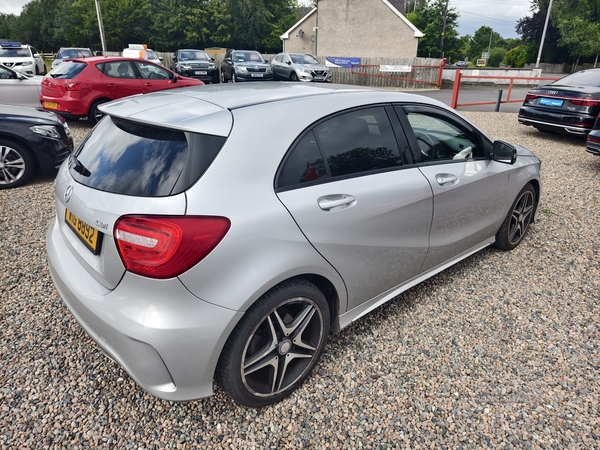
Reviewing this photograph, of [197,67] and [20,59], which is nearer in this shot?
[20,59]

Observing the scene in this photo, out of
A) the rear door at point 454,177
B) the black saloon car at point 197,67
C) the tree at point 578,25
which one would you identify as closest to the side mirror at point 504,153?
the rear door at point 454,177

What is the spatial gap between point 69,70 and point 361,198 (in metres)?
9.36

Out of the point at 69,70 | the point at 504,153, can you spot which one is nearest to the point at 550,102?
the point at 504,153

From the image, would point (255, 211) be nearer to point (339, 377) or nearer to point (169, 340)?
point (169, 340)

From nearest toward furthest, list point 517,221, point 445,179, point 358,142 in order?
point 358,142, point 445,179, point 517,221

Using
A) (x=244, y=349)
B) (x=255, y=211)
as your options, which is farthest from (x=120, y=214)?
(x=244, y=349)

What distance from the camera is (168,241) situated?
1708mm

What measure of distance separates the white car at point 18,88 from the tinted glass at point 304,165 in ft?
31.7

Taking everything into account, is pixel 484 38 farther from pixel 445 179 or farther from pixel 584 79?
pixel 445 179

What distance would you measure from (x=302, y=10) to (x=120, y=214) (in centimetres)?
7609

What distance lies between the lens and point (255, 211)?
1.86 metres

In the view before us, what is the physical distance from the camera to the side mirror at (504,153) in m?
3.26

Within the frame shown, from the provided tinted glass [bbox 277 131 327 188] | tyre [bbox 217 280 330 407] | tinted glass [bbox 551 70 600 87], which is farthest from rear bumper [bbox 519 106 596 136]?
tyre [bbox 217 280 330 407]

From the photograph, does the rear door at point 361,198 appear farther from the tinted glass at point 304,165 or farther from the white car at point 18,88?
the white car at point 18,88
